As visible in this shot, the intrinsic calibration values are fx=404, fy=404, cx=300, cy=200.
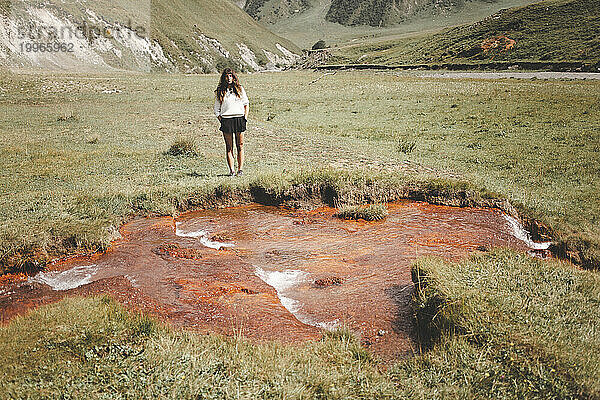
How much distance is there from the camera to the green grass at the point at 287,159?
7734 mm

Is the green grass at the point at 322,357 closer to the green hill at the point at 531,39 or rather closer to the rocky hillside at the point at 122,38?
the green hill at the point at 531,39

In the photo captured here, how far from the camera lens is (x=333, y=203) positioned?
368 inches

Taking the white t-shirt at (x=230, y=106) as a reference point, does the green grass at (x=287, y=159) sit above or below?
below

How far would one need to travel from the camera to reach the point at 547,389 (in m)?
3.40

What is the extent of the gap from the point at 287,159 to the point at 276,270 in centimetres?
705

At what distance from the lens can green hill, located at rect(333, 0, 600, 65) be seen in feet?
207

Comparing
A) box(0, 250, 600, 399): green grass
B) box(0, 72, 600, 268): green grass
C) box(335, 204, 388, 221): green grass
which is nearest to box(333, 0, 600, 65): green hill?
box(0, 72, 600, 268): green grass

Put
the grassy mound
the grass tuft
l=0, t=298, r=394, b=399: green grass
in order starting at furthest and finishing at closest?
the grass tuft
the grassy mound
l=0, t=298, r=394, b=399: green grass

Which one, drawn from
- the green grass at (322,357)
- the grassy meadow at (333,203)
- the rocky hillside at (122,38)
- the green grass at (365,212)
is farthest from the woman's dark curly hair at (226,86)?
the rocky hillside at (122,38)

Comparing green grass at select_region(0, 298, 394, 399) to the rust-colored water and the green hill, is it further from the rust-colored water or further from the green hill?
the green hill

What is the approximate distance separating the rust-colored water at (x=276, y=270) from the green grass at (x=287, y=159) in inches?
30.7

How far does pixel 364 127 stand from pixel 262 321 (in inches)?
649

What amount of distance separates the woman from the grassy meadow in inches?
38.2

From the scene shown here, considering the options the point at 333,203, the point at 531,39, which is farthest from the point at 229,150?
the point at 531,39
